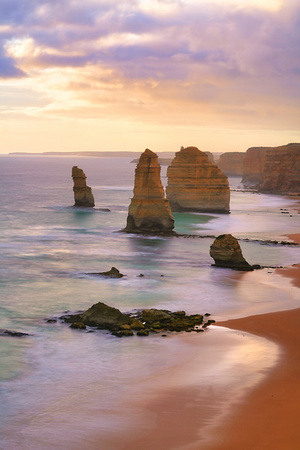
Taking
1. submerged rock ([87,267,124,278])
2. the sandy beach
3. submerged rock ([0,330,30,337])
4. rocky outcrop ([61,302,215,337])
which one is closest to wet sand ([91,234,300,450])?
the sandy beach

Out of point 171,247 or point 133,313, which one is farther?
point 171,247

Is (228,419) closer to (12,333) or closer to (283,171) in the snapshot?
(12,333)

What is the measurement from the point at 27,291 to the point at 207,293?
469 inches

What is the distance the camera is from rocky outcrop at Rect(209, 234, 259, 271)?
4666cm

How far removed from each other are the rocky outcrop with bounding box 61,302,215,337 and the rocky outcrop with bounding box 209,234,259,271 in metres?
15.0

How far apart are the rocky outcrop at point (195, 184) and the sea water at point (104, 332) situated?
17798mm

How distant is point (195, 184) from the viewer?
93938 mm

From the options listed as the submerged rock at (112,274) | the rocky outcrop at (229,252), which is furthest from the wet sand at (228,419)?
the rocky outcrop at (229,252)

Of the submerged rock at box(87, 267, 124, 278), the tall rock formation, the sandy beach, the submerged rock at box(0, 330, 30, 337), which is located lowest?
the submerged rock at box(0, 330, 30, 337)

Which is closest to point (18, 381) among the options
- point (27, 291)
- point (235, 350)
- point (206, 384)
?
point (206, 384)

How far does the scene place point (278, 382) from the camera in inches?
894

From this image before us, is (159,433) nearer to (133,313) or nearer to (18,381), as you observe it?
(18,381)

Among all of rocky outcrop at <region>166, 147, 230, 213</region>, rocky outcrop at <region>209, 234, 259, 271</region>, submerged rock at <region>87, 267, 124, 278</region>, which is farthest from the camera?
rocky outcrop at <region>166, 147, 230, 213</region>

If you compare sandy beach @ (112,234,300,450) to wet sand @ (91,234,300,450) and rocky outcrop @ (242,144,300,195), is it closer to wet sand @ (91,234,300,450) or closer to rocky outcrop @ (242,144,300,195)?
wet sand @ (91,234,300,450)
